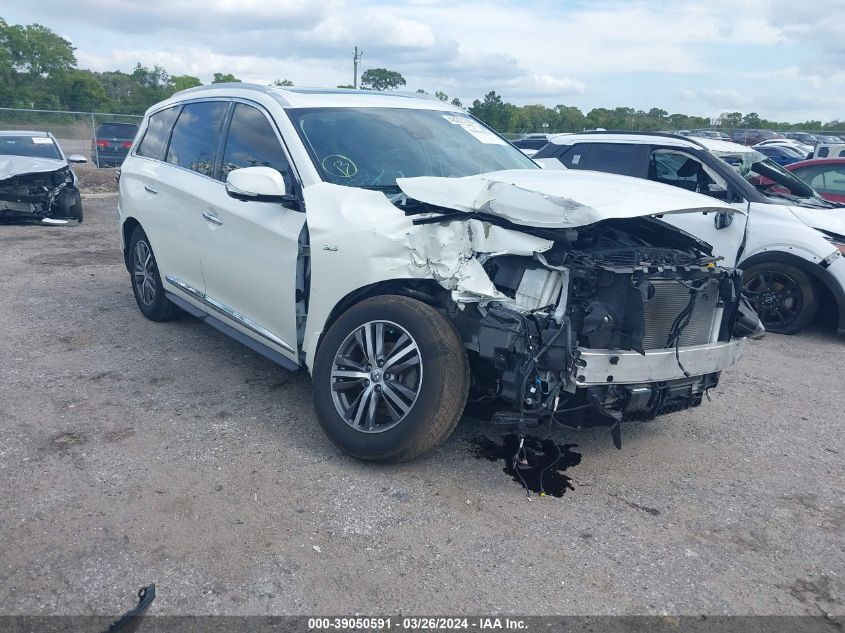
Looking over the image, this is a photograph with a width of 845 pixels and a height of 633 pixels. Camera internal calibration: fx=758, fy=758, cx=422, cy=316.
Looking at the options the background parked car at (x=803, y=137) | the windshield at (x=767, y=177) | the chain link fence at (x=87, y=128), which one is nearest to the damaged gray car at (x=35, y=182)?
the chain link fence at (x=87, y=128)

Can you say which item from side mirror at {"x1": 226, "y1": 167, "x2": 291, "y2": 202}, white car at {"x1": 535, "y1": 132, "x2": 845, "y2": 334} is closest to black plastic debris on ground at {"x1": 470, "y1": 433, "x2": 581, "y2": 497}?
side mirror at {"x1": 226, "y1": 167, "x2": 291, "y2": 202}

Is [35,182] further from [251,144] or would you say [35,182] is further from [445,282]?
[445,282]

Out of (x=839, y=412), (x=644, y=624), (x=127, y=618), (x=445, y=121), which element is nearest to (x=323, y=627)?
(x=127, y=618)

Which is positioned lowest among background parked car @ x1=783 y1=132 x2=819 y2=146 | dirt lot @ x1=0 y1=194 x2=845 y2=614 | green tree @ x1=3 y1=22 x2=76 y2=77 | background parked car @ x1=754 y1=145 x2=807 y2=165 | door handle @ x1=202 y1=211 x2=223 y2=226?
dirt lot @ x1=0 y1=194 x2=845 y2=614

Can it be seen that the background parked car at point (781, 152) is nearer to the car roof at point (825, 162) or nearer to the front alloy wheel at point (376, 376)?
the car roof at point (825, 162)

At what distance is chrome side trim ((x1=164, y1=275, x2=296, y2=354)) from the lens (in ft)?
15.5

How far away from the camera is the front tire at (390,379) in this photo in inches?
148

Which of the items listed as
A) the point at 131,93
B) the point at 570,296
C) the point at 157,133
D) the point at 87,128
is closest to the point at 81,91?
the point at 131,93

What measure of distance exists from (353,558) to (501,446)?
54.9 inches

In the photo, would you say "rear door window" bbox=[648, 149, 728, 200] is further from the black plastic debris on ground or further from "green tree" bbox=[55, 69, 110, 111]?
"green tree" bbox=[55, 69, 110, 111]

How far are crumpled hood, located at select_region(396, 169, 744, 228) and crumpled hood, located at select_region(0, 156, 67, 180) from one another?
33.6 ft

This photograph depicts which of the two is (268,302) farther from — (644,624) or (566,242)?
(644,624)

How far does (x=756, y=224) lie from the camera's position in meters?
7.27

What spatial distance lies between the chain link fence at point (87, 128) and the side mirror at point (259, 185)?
19581mm
